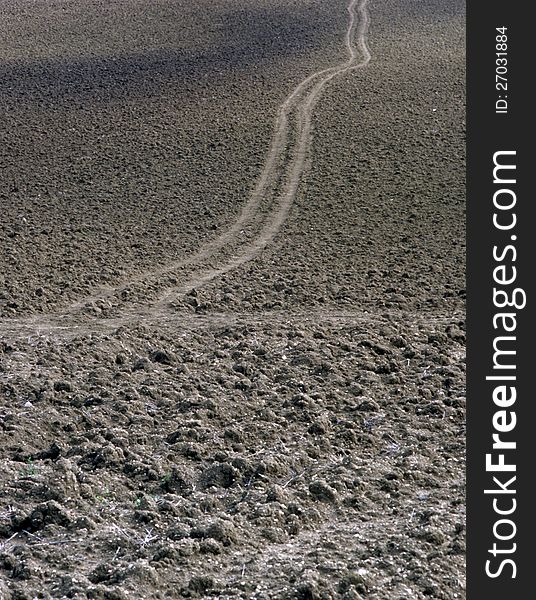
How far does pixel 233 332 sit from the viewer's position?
11.8 meters

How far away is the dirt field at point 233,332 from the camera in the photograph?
23.0ft

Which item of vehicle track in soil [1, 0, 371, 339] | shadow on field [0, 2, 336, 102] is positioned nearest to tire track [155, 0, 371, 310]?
vehicle track in soil [1, 0, 371, 339]

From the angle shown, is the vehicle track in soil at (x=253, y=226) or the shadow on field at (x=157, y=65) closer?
the vehicle track in soil at (x=253, y=226)

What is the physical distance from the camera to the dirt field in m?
7.01

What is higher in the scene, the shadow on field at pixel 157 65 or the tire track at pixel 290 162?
the shadow on field at pixel 157 65

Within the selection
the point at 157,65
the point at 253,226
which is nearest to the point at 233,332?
the point at 253,226

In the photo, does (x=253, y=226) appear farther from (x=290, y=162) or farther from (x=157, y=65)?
(x=157, y=65)

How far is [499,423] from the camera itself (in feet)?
28.6

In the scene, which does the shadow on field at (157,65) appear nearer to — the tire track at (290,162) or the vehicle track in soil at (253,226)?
the tire track at (290,162)

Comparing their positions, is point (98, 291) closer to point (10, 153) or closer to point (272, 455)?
point (272, 455)

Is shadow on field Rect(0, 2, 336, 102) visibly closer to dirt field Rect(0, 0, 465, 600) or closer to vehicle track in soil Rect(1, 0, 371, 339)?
dirt field Rect(0, 0, 465, 600)

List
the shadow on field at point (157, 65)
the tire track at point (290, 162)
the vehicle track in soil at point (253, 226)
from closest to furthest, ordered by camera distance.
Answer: the vehicle track in soil at point (253, 226), the tire track at point (290, 162), the shadow on field at point (157, 65)

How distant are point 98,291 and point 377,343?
14.2 ft

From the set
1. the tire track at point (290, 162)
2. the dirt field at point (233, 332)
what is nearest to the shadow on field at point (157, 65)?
the dirt field at point (233, 332)
